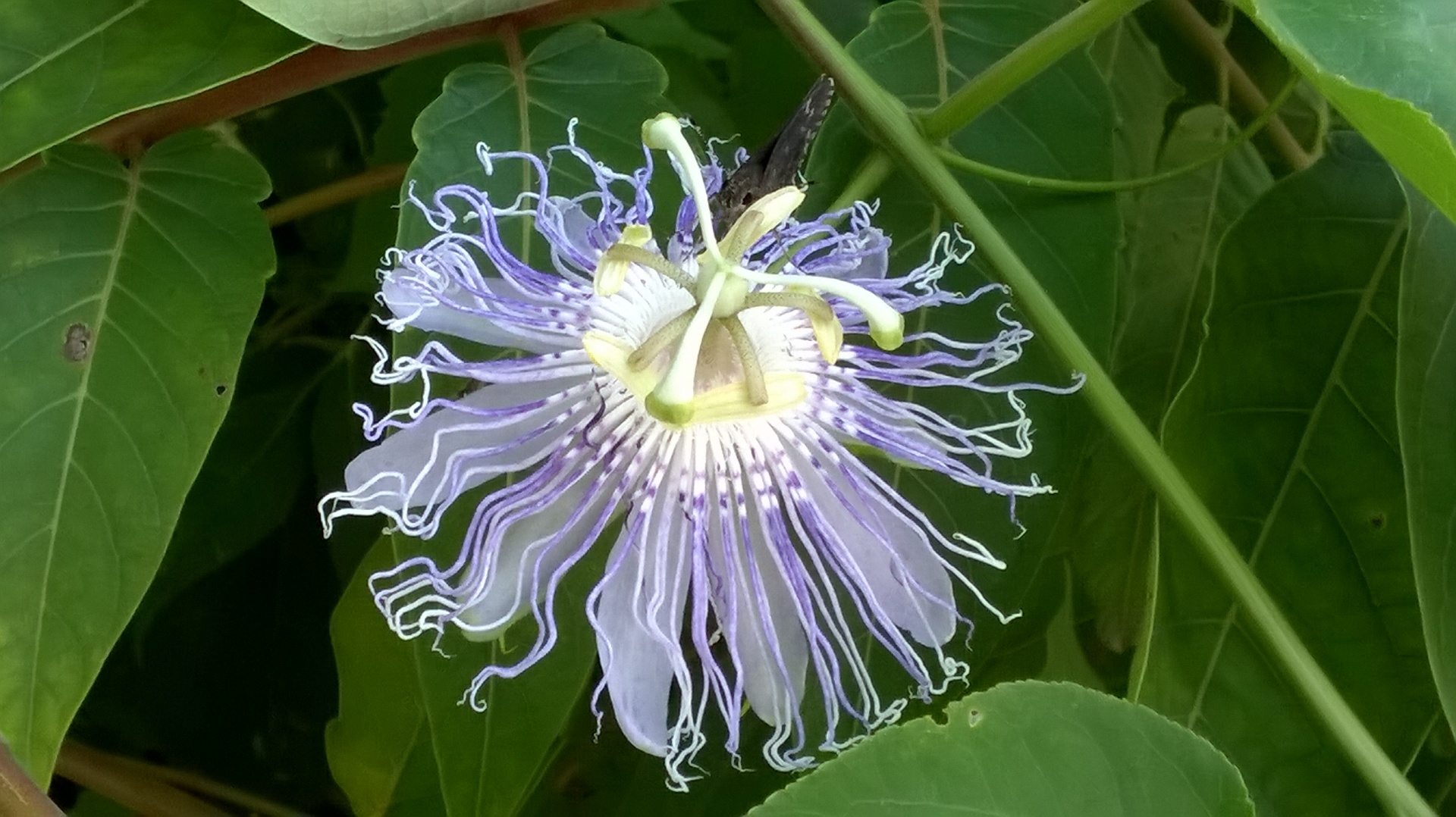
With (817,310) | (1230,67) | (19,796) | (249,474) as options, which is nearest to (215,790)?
(249,474)

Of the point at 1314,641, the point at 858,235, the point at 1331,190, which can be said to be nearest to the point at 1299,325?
the point at 1331,190

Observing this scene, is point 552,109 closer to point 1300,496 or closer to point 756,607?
point 756,607

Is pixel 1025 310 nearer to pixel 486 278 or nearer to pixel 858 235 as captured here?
pixel 858 235

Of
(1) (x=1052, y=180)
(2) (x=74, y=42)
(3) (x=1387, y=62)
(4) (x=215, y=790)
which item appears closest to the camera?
(3) (x=1387, y=62)

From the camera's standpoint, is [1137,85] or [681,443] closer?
[681,443]

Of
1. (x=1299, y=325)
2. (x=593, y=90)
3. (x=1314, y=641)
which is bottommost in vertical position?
(x=1314, y=641)
